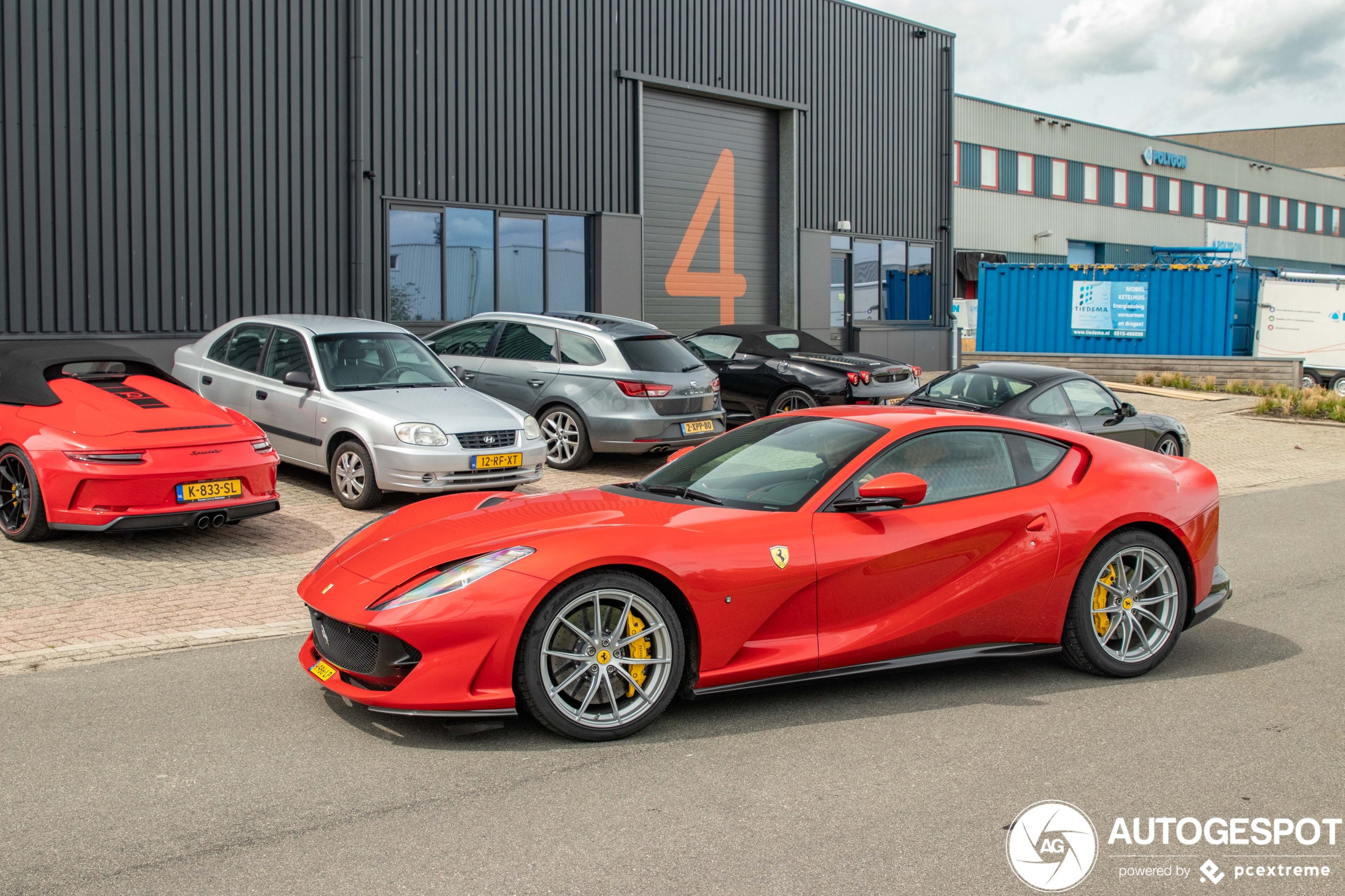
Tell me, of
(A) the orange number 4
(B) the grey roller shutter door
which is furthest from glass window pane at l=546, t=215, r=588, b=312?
(A) the orange number 4

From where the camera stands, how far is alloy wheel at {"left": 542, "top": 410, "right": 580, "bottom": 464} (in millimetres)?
12633

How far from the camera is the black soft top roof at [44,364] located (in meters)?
8.59

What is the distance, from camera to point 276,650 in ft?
19.9

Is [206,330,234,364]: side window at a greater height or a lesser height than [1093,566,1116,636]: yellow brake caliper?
greater

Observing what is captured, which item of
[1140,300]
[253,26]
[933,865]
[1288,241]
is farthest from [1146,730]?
[1288,241]

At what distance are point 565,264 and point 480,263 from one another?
5.76ft

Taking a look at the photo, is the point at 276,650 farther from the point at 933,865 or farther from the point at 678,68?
the point at 678,68

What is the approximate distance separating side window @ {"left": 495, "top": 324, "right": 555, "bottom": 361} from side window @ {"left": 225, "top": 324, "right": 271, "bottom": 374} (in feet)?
9.30

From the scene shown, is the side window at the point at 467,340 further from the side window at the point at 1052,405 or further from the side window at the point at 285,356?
the side window at the point at 1052,405

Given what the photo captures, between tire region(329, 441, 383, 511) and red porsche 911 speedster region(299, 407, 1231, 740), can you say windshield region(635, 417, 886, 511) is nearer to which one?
red porsche 911 speedster region(299, 407, 1231, 740)

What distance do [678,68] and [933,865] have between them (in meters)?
19.7

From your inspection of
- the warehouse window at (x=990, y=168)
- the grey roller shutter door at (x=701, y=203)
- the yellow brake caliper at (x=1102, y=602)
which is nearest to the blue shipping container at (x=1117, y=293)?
the grey roller shutter door at (x=701, y=203)

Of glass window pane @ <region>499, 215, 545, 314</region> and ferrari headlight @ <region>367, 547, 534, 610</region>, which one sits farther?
glass window pane @ <region>499, 215, 545, 314</region>

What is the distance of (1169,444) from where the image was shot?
13.2 m
